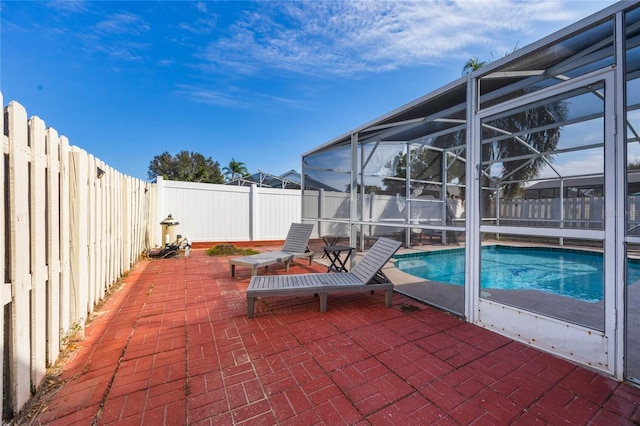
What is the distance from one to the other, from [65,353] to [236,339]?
1.50m

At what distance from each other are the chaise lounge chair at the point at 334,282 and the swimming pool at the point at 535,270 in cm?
124

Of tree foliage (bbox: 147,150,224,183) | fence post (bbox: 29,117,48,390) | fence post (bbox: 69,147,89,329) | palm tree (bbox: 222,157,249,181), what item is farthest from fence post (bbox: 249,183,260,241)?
palm tree (bbox: 222,157,249,181)

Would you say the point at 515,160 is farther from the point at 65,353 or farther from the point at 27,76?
the point at 27,76

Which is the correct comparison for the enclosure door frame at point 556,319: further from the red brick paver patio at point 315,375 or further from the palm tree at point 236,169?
the palm tree at point 236,169

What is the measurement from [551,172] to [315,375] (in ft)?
23.8

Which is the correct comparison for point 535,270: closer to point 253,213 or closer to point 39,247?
point 39,247

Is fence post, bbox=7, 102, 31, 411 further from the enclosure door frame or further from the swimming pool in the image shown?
the swimming pool

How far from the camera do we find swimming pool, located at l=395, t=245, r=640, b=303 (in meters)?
2.95

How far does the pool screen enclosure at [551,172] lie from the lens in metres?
2.10

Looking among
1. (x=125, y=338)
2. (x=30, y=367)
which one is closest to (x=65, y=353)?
(x=125, y=338)

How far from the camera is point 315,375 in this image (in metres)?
2.10

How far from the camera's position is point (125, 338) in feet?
8.91

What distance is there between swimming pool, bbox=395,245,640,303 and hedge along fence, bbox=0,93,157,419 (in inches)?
165

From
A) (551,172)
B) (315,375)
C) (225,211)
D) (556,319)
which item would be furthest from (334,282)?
(225,211)
